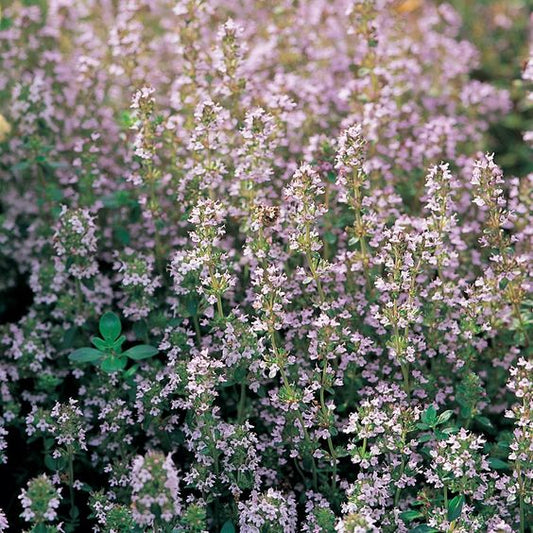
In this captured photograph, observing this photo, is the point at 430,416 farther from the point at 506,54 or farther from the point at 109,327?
the point at 506,54

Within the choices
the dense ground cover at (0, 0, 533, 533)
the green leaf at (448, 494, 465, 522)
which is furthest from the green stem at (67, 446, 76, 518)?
the green leaf at (448, 494, 465, 522)

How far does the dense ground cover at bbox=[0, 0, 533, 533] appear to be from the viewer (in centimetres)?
272

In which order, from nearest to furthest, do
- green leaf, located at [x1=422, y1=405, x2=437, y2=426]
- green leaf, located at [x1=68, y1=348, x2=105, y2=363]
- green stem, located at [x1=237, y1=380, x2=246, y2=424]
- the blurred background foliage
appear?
green leaf, located at [x1=422, y1=405, x2=437, y2=426]
green leaf, located at [x1=68, y1=348, x2=105, y2=363]
green stem, located at [x1=237, y1=380, x2=246, y2=424]
the blurred background foliage

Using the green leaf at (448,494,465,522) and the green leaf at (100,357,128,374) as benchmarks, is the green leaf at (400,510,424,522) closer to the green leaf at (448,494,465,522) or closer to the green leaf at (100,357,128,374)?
the green leaf at (448,494,465,522)

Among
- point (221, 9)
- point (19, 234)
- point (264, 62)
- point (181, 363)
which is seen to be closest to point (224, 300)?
point (181, 363)

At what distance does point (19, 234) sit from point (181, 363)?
156 centimetres

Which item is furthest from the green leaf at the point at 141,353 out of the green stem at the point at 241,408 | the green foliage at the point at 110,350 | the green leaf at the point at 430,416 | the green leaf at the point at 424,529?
the green leaf at the point at 424,529

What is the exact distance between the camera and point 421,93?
501 centimetres

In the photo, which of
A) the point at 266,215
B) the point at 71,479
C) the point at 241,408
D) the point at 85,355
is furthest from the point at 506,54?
the point at 71,479

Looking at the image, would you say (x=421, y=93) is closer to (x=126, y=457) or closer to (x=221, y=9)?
(x=221, y=9)

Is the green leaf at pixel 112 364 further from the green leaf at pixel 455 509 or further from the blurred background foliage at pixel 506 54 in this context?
the blurred background foliage at pixel 506 54

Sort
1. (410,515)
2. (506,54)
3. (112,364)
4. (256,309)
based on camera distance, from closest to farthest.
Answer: (410,515)
(112,364)
(256,309)
(506,54)

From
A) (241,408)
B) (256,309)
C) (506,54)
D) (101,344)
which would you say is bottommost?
(241,408)

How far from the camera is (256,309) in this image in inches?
117
